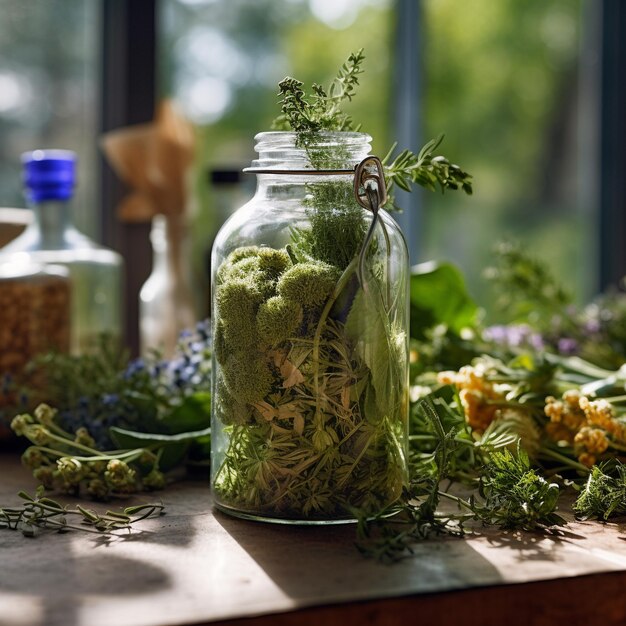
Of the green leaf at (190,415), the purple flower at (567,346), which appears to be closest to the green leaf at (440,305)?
the purple flower at (567,346)

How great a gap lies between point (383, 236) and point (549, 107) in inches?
52.3

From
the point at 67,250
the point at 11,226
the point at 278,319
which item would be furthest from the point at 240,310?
the point at 11,226

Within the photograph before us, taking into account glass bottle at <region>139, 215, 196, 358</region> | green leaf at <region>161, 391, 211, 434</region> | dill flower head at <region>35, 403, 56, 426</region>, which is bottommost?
green leaf at <region>161, 391, 211, 434</region>

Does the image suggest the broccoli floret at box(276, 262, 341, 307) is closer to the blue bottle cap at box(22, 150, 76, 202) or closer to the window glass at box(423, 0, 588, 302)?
the blue bottle cap at box(22, 150, 76, 202)

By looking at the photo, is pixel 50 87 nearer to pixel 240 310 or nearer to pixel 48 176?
pixel 48 176

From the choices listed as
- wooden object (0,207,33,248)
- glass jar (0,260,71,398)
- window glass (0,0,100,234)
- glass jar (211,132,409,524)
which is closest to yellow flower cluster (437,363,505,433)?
glass jar (211,132,409,524)

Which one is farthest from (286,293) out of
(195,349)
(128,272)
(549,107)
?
(549,107)

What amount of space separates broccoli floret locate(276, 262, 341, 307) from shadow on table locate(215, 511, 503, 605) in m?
0.15

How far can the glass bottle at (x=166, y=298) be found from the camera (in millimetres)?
1101

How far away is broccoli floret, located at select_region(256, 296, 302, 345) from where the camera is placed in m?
0.58

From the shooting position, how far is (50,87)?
54.1 inches

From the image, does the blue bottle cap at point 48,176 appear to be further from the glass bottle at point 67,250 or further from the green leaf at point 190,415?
the green leaf at point 190,415

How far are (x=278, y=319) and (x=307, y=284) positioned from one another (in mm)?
29

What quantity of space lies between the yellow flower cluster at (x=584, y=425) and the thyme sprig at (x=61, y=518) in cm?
31
